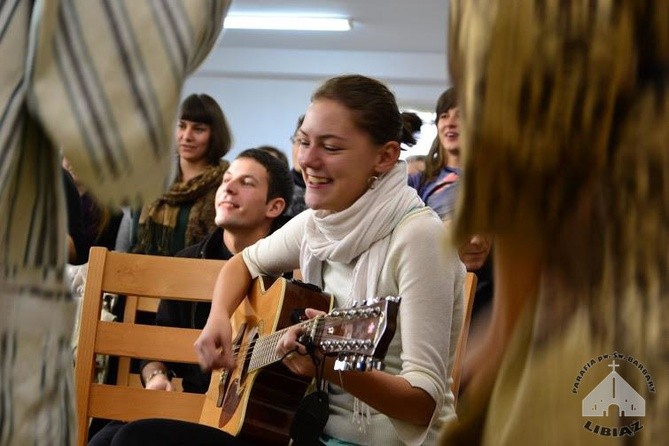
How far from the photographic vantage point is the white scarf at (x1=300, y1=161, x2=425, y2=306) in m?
1.84

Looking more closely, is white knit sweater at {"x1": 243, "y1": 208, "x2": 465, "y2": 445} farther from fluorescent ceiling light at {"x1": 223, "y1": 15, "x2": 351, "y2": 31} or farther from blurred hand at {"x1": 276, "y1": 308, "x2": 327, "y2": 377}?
fluorescent ceiling light at {"x1": 223, "y1": 15, "x2": 351, "y2": 31}

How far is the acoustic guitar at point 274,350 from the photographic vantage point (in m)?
1.54

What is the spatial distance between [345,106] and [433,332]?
43 cm

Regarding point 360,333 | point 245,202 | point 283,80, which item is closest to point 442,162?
point 245,202

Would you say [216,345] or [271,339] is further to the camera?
[216,345]

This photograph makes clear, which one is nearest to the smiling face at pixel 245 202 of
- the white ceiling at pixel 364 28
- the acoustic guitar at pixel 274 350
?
the acoustic guitar at pixel 274 350

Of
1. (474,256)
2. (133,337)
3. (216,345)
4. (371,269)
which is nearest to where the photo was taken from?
(371,269)

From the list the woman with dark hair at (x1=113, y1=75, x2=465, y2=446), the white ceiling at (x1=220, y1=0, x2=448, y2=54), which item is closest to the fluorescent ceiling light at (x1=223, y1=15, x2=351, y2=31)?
the white ceiling at (x1=220, y1=0, x2=448, y2=54)

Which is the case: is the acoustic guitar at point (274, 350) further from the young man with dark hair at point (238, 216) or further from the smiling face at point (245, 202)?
the smiling face at point (245, 202)

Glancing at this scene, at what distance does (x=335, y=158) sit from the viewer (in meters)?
1.91

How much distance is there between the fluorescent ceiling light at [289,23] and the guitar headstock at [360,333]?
7041 millimetres

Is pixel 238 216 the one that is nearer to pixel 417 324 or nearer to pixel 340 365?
pixel 417 324

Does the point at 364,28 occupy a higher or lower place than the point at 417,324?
higher

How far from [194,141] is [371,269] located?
6.49 ft
